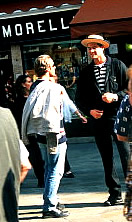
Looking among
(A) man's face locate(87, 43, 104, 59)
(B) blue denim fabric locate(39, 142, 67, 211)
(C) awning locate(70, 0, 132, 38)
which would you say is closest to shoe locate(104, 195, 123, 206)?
(B) blue denim fabric locate(39, 142, 67, 211)

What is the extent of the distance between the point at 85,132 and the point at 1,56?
2.86 meters

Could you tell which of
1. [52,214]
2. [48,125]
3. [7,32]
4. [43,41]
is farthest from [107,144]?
[7,32]

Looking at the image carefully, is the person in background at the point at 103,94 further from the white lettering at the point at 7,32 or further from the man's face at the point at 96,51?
the white lettering at the point at 7,32

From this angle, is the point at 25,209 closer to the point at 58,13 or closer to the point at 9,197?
the point at 9,197

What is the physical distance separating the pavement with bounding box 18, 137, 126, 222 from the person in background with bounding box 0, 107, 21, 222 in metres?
3.24

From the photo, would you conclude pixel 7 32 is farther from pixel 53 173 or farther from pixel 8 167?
pixel 8 167

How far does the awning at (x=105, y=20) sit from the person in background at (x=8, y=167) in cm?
909

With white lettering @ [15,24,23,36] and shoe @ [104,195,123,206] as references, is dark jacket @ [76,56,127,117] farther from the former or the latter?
white lettering @ [15,24,23,36]

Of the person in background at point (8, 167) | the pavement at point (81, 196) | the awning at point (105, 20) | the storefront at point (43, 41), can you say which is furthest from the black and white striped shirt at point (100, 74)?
the storefront at point (43, 41)

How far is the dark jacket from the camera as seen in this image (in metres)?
7.52

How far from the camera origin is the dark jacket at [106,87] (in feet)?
24.7

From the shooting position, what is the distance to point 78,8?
48.4ft

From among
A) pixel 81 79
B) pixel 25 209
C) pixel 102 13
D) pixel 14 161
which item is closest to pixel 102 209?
pixel 25 209

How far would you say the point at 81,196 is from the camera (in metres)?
8.29
